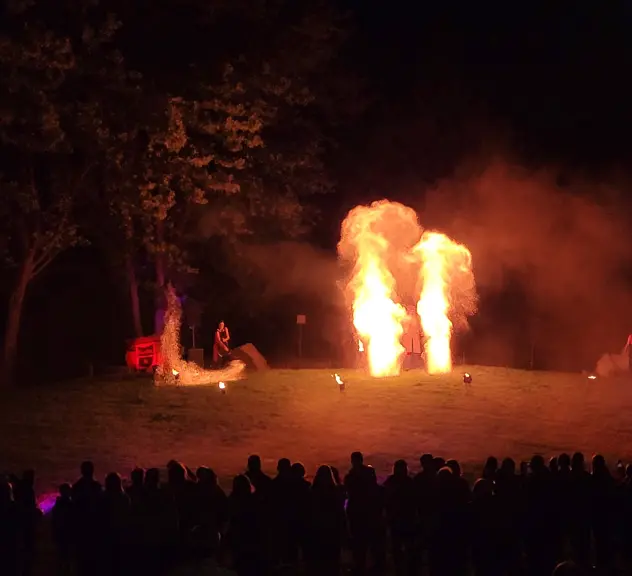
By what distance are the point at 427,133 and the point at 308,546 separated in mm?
29208

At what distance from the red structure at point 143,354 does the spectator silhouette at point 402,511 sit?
60.0 ft

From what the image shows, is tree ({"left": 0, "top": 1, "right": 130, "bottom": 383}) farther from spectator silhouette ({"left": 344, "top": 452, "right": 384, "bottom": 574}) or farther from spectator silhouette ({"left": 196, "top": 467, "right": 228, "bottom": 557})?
spectator silhouette ({"left": 344, "top": 452, "right": 384, "bottom": 574})

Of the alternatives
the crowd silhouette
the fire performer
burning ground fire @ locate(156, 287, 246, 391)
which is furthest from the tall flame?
the crowd silhouette

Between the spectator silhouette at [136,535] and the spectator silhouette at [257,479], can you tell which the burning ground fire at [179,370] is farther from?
the spectator silhouette at [136,535]

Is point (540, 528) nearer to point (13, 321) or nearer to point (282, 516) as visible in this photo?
point (282, 516)

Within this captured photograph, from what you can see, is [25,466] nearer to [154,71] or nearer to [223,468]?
[223,468]

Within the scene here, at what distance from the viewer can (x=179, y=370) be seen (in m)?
24.5

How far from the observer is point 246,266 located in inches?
1362

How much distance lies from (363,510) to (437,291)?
15.4 metres

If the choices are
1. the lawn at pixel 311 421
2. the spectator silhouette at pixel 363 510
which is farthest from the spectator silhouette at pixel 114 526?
the lawn at pixel 311 421

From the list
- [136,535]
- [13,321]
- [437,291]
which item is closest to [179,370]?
[13,321]

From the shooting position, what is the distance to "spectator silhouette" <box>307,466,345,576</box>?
8484 mm

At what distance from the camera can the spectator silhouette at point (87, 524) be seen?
8.24 metres

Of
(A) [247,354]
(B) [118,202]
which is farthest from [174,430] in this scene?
(B) [118,202]
